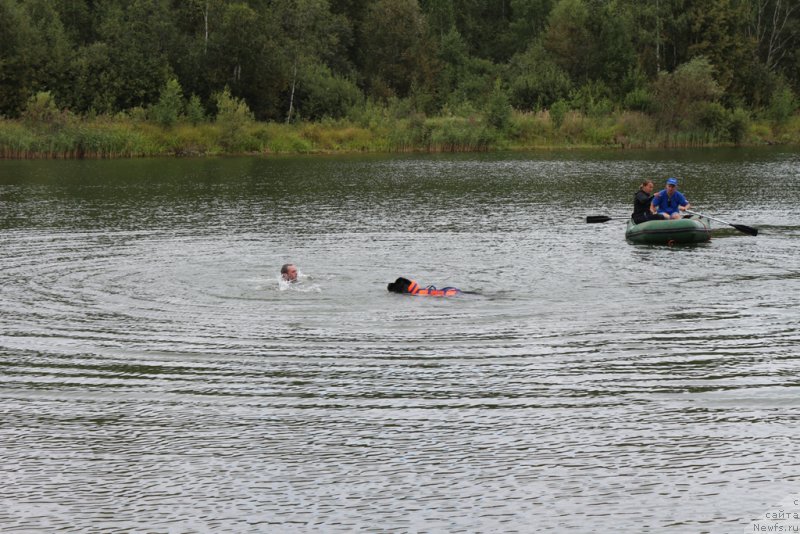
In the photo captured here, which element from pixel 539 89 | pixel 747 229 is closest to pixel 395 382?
pixel 747 229

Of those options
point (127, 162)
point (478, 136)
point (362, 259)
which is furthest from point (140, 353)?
point (478, 136)

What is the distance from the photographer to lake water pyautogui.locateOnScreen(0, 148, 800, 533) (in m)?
10.1

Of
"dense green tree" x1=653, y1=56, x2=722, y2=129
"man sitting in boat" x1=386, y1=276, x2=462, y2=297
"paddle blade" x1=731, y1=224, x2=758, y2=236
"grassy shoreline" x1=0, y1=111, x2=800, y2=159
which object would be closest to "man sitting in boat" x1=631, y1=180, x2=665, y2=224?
"paddle blade" x1=731, y1=224, x2=758, y2=236

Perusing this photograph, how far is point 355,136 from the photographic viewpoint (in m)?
77.6

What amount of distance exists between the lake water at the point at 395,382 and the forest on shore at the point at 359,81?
44.1m

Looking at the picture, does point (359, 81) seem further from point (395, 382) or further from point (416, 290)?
point (395, 382)

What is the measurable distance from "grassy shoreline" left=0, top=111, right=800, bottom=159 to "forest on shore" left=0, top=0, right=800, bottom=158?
12 cm

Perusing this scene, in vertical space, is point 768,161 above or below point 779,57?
below

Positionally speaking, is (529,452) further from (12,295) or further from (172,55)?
(172,55)

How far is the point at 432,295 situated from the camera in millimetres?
19938

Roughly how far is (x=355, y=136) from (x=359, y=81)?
17.1 metres

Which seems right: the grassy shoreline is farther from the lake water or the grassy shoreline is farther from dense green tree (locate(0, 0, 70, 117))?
the lake water

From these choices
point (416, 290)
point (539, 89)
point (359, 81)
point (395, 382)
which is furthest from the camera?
point (359, 81)

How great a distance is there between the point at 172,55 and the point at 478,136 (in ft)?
75.6
